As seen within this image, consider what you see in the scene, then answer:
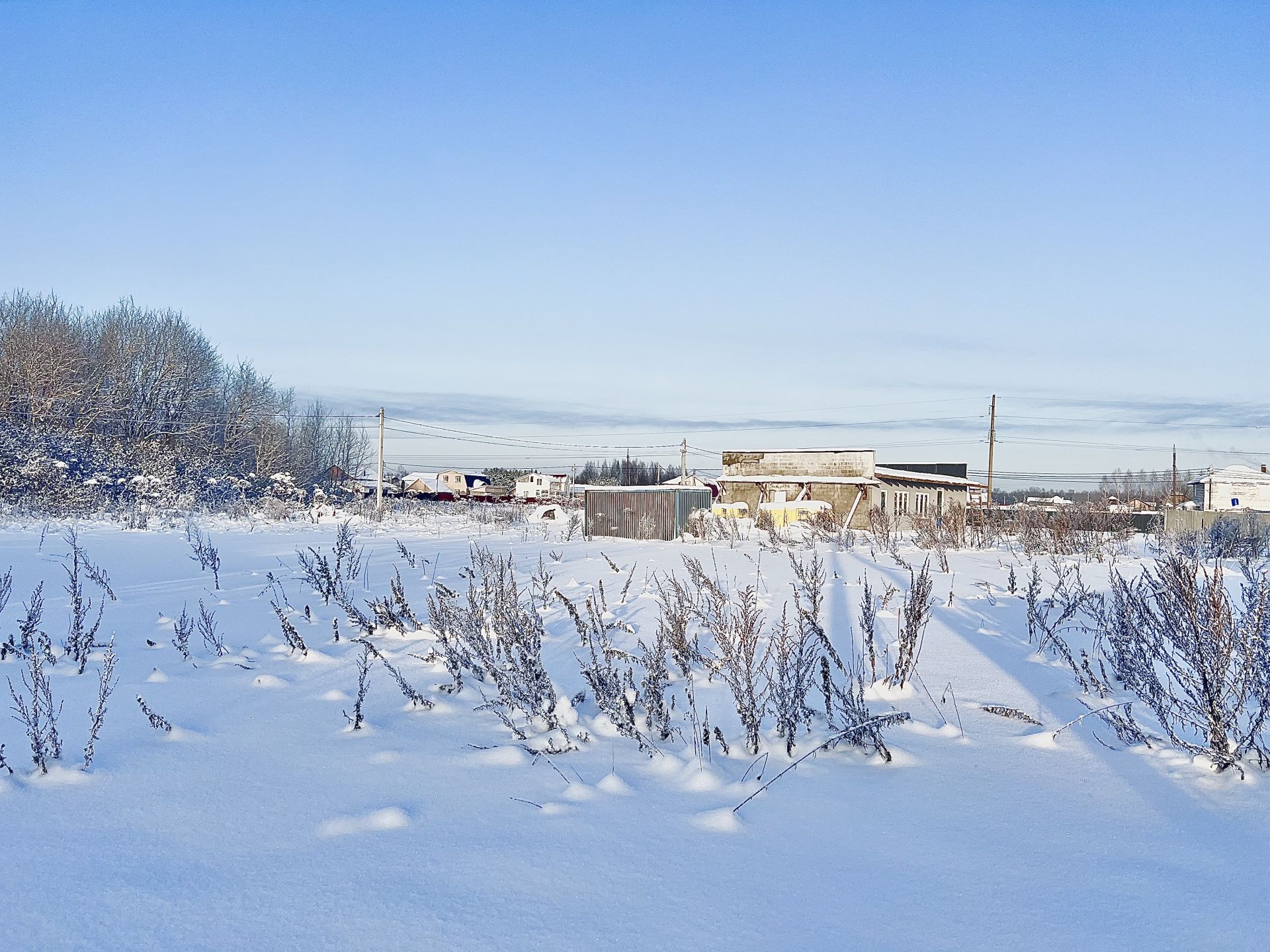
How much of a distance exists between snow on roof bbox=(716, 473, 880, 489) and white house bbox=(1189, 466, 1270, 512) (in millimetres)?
23708

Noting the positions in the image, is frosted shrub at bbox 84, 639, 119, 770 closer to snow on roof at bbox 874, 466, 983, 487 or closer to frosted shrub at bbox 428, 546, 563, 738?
frosted shrub at bbox 428, 546, 563, 738

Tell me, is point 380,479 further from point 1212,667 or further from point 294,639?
point 1212,667

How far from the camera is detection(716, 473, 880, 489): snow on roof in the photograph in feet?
107

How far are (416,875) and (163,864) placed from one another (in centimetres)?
71

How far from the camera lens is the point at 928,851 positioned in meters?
2.44

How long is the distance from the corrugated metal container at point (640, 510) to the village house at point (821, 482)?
12.1 meters

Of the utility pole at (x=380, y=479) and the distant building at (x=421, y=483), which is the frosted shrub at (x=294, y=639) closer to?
the utility pole at (x=380, y=479)

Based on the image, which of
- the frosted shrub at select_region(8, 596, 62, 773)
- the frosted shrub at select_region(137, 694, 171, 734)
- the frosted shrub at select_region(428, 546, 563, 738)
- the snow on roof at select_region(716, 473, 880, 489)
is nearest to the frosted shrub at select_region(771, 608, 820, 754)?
the frosted shrub at select_region(428, 546, 563, 738)

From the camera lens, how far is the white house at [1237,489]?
142 ft

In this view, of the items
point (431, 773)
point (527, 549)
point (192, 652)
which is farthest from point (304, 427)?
point (431, 773)

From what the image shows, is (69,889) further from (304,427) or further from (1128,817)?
(304,427)

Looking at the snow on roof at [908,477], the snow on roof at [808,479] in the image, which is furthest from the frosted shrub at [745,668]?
the snow on roof at [908,477]

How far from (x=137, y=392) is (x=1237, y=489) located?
51390mm

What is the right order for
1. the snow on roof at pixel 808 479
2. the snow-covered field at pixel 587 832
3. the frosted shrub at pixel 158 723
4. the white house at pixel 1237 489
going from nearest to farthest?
the snow-covered field at pixel 587 832
the frosted shrub at pixel 158 723
the snow on roof at pixel 808 479
the white house at pixel 1237 489
